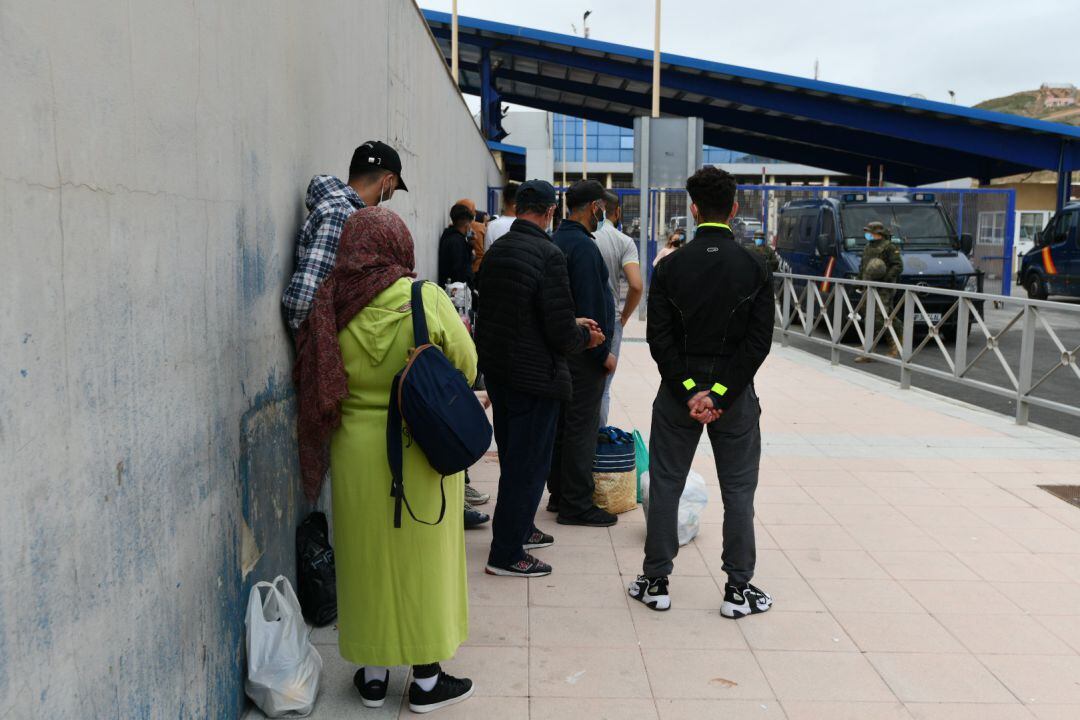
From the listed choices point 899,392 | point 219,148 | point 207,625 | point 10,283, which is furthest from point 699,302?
point 899,392

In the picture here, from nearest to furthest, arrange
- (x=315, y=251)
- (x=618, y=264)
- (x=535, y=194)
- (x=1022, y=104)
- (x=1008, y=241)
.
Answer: (x=315, y=251) → (x=535, y=194) → (x=618, y=264) → (x=1008, y=241) → (x=1022, y=104)

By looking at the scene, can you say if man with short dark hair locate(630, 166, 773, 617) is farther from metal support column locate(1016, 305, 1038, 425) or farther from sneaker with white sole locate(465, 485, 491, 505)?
metal support column locate(1016, 305, 1038, 425)

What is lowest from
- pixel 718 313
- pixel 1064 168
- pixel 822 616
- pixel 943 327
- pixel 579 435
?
pixel 822 616

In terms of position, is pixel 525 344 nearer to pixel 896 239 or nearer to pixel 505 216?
pixel 505 216

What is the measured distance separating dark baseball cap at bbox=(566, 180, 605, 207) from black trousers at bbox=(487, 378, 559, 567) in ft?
4.11

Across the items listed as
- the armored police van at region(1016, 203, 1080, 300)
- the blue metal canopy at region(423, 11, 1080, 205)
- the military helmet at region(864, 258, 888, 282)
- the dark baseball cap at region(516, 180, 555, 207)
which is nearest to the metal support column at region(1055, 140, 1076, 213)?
the blue metal canopy at region(423, 11, 1080, 205)

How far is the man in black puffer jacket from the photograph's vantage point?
435 cm

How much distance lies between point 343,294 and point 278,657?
122 cm

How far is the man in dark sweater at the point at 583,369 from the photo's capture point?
5051 millimetres

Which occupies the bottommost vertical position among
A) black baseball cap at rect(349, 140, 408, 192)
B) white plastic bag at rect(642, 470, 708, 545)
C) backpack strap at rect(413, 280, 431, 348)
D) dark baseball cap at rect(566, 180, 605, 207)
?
white plastic bag at rect(642, 470, 708, 545)

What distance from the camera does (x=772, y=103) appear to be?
28.9 meters

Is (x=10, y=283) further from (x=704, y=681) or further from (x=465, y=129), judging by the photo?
Answer: (x=465, y=129)

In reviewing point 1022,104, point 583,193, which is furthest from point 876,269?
point 1022,104

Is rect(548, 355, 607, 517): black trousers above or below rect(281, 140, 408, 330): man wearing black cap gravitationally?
below
